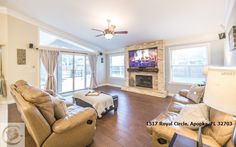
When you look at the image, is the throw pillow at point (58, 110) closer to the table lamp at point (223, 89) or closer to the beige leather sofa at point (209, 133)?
the beige leather sofa at point (209, 133)

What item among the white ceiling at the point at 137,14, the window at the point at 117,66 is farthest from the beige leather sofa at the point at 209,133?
the window at the point at 117,66

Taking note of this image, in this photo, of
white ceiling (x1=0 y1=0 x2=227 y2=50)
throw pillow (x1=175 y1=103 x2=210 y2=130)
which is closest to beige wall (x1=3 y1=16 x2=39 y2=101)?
white ceiling (x1=0 y1=0 x2=227 y2=50)

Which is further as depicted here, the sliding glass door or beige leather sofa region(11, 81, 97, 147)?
the sliding glass door

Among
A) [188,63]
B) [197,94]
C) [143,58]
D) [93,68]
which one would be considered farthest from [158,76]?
[93,68]

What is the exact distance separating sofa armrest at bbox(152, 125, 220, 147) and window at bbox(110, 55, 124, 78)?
5786 millimetres

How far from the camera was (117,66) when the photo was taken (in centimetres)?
757

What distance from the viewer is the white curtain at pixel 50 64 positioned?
5171 millimetres

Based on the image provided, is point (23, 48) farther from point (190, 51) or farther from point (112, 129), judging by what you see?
point (190, 51)

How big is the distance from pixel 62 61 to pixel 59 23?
170 centimetres

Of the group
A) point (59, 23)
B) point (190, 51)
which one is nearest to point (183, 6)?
point (190, 51)

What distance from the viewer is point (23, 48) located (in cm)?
459

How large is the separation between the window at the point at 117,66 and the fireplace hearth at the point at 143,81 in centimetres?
127

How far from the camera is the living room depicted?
149cm

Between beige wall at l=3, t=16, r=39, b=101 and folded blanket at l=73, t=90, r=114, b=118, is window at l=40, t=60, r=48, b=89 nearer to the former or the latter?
beige wall at l=3, t=16, r=39, b=101
